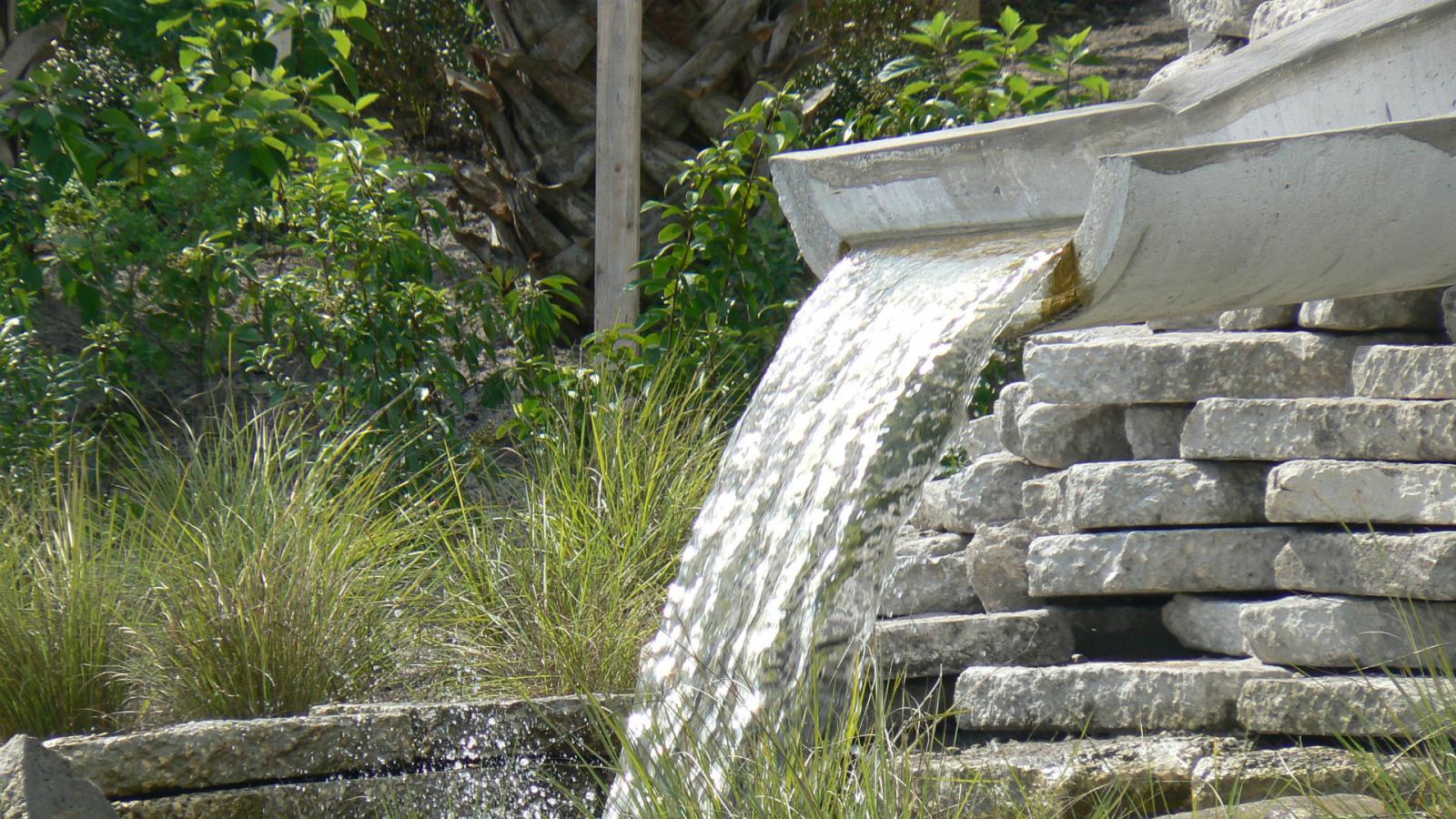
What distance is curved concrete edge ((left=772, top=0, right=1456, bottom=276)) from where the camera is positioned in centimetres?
250

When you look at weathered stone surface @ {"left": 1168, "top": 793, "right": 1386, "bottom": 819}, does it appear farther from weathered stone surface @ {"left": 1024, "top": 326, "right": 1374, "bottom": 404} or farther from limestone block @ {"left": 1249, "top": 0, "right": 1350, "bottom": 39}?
limestone block @ {"left": 1249, "top": 0, "right": 1350, "bottom": 39}

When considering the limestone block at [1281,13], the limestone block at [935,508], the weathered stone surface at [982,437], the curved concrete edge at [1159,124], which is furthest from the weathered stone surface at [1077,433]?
the limestone block at [1281,13]

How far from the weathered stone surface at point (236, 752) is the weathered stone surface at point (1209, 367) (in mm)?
1676

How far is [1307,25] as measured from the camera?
2.75m

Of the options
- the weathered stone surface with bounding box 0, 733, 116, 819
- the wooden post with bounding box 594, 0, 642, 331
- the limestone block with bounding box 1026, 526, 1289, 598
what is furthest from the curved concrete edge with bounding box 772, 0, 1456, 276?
the wooden post with bounding box 594, 0, 642, 331

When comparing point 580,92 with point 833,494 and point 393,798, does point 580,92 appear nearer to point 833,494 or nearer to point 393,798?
point 393,798

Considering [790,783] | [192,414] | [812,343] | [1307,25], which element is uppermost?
[1307,25]

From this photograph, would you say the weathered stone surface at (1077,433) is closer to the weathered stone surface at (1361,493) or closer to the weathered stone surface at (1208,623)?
→ the weathered stone surface at (1208,623)

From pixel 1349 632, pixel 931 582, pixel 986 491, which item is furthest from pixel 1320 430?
pixel 931 582

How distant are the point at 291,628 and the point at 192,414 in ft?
12.6

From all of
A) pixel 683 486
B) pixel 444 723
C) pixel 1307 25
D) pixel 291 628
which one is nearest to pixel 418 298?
pixel 683 486

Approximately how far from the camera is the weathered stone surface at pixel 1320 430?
270 cm

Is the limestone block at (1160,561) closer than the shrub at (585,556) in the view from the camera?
Yes

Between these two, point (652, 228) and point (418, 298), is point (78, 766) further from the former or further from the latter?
point (652, 228)
